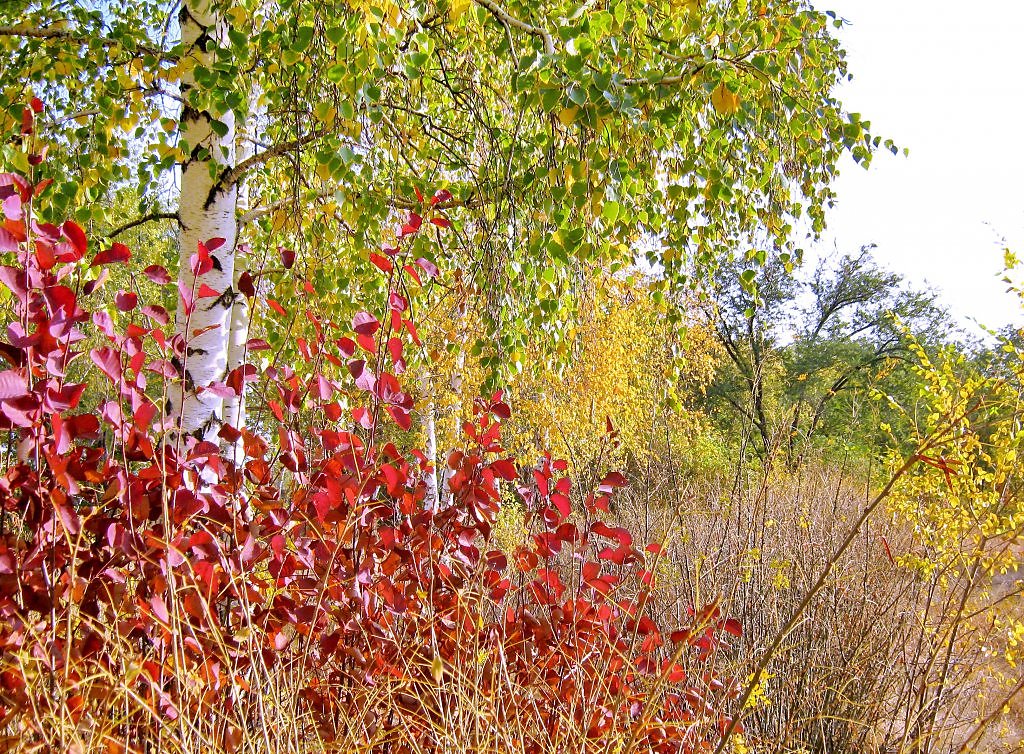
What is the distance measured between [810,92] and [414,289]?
1690 mm

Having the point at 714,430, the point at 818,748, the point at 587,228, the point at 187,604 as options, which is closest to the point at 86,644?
the point at 187,604

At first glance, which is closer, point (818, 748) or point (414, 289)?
point (818, 748)

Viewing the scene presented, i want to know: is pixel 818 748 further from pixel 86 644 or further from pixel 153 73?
pixel 153 73

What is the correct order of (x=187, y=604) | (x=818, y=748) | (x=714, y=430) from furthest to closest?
1. (x=714, y=430)
2. (x=818, y=748)
3. (x=187, y=604)

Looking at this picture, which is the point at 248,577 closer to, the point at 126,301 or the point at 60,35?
the point at 126,301

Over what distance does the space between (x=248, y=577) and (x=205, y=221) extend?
148 cm

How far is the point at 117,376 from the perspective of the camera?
4.12 ft

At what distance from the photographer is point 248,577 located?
1432 millimetres

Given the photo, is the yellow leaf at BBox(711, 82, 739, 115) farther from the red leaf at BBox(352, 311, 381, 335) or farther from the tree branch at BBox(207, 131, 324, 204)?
the tree branch at BBox(207, 131, 324, 204)

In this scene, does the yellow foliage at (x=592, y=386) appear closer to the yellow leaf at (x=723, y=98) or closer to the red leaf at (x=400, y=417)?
the red leaf at (x=400, y=417)

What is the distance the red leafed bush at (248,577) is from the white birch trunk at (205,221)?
65 centimetres

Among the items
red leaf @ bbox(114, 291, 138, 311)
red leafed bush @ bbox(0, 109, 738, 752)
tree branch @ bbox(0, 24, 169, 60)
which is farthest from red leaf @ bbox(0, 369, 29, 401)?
tree branch @ bbox(0, 24, 169, 60)

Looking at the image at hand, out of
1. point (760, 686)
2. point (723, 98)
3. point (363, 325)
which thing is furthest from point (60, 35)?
point (760, 686)

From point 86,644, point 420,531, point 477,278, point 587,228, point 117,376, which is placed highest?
point 587,228
